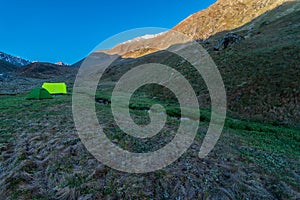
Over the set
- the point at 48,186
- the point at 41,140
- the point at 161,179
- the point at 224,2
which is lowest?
the point at 161,179

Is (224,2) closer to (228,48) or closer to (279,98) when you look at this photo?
(228,48)

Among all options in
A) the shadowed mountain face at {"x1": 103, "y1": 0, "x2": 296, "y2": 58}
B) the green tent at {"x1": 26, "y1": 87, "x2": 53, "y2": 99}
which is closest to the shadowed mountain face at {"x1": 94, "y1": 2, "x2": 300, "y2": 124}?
the green tent at {"x1": 26, "y1": 87, "x2": 53, "y2": 99}

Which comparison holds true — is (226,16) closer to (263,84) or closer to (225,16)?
(225,16)

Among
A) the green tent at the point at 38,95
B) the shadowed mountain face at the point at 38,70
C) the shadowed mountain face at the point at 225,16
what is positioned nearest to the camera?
the green tent at the point at 38,95

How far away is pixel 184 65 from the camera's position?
1572 inches

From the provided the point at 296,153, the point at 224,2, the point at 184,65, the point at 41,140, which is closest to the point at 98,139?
the point at 41,140

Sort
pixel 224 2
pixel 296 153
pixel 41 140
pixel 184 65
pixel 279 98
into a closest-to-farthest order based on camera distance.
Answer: pixel 41 140, pixel 296 153, pixel 279 98, pixel 184 65, pixel 224 2

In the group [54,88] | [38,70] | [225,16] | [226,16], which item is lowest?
[54,88]

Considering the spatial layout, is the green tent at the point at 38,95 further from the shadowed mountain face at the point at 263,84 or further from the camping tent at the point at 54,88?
the shadowed mountain face at the point at 263,84

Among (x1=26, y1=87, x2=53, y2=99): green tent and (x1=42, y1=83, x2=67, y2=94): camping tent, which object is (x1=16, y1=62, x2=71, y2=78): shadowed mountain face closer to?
(x1=42, y1=83, x2=67, y2=94): camping tent

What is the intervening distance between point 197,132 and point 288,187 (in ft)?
19.4

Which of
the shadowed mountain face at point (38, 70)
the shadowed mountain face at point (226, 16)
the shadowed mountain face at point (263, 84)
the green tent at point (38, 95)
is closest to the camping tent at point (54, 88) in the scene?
the green tent at point (38, 95)

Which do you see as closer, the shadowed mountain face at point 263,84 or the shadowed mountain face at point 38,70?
the shadowed mountain face at point 263,84

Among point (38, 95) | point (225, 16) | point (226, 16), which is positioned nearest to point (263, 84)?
point (38, 95)
